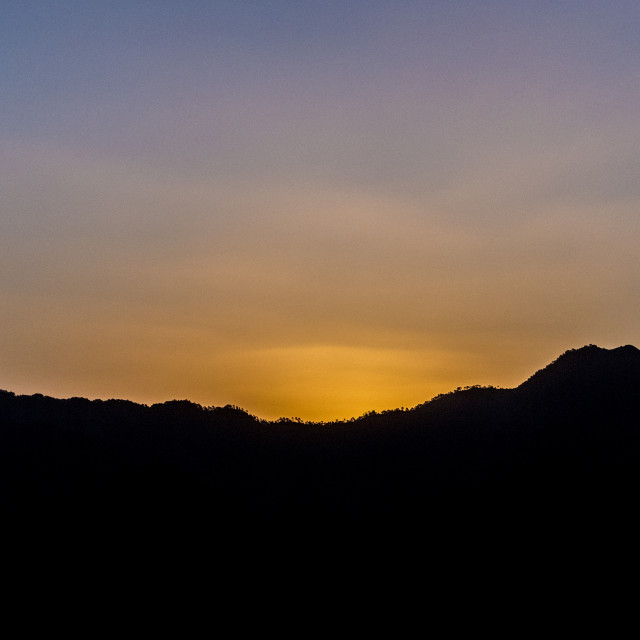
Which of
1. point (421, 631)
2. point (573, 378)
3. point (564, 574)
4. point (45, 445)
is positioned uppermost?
point (573, 378)

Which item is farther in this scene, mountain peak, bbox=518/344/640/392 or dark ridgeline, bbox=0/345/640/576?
mountain peak, bbox=518/344/640/392

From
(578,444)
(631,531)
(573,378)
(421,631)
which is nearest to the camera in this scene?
(421,631)

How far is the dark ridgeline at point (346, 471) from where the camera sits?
1943 inches

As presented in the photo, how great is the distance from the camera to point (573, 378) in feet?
204

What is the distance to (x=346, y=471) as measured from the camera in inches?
2197

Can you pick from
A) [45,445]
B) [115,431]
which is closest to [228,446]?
[115,431]

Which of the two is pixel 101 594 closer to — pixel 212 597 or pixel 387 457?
pixel 212 597

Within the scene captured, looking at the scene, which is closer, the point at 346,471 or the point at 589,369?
the point at 346,471

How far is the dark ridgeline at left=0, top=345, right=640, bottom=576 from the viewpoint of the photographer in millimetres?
49344

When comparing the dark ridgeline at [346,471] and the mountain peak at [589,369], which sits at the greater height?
the mountain peak at [589,369]

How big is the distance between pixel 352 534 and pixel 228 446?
11.2 metres

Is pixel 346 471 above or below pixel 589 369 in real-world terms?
below

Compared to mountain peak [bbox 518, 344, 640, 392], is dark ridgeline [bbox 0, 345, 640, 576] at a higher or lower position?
lower

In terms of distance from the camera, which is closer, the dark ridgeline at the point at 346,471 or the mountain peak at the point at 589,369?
the dark ridgeline at the point at 346,471
